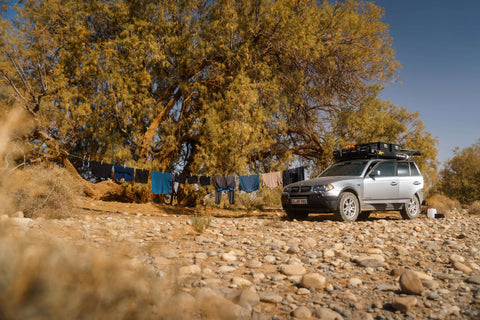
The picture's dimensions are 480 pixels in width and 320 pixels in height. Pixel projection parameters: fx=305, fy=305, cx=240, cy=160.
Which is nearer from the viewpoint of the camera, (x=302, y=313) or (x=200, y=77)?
(x=302, y=313)

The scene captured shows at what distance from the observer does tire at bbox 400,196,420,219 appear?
10.5 m

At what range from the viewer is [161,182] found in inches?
502

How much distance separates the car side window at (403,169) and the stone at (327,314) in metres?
9.04

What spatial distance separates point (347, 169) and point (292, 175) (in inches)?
141

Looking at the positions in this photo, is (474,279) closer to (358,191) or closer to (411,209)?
(358,191)

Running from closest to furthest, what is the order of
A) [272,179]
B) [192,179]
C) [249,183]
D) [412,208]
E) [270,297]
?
[270,297] → [412,208] → [249,183] → [192,179] → [272,179]

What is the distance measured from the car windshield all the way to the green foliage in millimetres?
23221

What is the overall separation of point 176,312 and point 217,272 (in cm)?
254

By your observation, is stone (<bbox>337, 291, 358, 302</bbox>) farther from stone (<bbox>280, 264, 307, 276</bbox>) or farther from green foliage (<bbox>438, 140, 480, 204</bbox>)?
green foliage (<bbox>438, 140, 480, 204</bbox>)

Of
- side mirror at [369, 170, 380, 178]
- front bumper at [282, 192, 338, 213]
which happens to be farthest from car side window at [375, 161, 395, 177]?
front bumper at [282, 192, 338, 213]

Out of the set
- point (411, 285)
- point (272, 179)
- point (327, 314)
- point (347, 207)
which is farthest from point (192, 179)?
point (327, 314)

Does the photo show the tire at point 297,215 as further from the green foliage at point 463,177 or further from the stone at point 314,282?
the green foliage at point 463,177

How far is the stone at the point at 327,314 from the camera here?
8.41ft

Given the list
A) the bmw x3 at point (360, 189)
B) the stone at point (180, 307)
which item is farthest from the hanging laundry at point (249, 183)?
the stone at point (180, 307)
